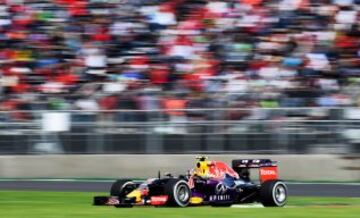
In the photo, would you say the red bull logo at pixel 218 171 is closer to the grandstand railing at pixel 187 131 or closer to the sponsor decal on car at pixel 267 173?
the sponsor decal on car at pixel 267 173

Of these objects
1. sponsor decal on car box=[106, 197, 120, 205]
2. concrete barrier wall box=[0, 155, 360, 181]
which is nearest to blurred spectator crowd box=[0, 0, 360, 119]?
concrete barrier wall box=[0, 155, 360, 181]

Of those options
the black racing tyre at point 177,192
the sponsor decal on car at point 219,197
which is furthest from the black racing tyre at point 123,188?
the sponsor decal on car at point 219,197

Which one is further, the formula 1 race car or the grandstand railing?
the grandstand railing

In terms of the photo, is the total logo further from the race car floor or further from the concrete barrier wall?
the concrete barrier wall

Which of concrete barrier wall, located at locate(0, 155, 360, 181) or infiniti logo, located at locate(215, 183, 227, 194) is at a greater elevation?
concrete barrier wall, located at locate(0, 155, 360, 181)

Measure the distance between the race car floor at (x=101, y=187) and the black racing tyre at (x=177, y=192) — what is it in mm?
3409

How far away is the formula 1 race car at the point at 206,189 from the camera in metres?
10.9

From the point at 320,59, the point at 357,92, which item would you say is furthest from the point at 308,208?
the point at 320,59

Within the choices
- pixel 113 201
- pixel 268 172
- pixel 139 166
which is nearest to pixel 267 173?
pixel 268 172

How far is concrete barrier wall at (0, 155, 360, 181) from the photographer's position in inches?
645

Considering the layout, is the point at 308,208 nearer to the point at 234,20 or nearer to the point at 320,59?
the point at 320,59

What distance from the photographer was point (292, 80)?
16953 mm

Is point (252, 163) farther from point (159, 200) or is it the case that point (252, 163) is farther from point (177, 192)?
point (159, 200)

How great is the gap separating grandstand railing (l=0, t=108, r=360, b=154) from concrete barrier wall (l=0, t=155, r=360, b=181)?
6.1 inches
